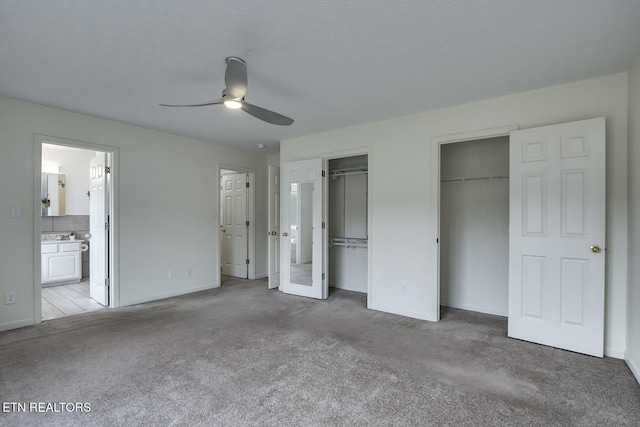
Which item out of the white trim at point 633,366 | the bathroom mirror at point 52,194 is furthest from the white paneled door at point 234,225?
the white trim at point 633,366

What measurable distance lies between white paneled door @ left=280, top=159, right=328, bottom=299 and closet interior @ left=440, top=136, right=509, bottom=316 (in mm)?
1735

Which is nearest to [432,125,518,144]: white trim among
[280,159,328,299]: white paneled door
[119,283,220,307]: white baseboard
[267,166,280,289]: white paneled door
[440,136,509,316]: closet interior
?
Answer: [440,136,509,316]: closet interior

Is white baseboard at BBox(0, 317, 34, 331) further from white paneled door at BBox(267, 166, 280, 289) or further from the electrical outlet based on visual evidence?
white paneled door at BBox(267, 166, 280, 289)

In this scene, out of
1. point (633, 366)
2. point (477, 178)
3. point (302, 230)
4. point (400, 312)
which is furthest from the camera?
point (302, 230)

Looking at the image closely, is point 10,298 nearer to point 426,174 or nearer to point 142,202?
point 142,202

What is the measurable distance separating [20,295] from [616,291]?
231 inches

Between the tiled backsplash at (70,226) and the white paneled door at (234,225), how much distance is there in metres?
2.63

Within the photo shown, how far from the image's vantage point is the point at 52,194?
6.05 m

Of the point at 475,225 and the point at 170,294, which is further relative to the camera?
the point at 170,294

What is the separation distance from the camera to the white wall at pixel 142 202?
131 inches

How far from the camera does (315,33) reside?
212cm

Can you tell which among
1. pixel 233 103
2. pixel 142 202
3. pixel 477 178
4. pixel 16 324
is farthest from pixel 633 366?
pixel 16 324

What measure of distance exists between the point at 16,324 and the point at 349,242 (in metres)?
4.21

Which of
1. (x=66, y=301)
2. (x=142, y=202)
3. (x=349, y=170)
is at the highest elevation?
(x=349, y=170)
